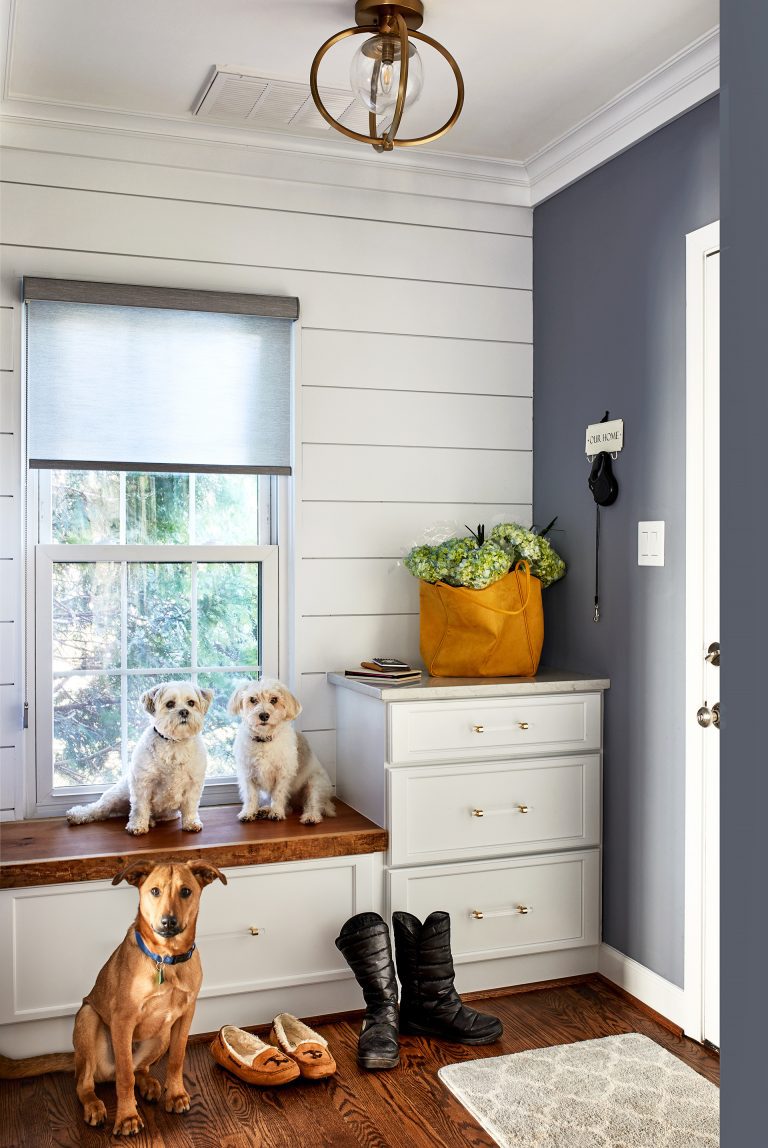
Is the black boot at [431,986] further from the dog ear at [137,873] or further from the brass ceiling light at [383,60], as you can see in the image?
the brass ceiling light at [383,60]

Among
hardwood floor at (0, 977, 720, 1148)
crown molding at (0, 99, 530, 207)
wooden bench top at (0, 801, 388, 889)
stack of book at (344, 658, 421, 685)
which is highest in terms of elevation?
crown molding at (0, 99, 530, 207)

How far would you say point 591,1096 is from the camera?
2.35m

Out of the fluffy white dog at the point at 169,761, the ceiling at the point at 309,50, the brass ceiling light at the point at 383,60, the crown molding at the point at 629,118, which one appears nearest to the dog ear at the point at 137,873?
the fluffy white dog at the point at 169,761

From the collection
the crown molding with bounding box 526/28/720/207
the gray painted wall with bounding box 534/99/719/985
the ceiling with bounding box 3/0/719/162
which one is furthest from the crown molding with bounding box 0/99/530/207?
the gray painted wall with bounding box 534/99/719/985

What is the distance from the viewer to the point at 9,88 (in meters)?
2.79

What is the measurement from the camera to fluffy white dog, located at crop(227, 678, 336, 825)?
2.93 m

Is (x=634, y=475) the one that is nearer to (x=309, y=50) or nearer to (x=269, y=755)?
(x=269, y=755)

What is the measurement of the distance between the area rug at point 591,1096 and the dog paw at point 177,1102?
636mm

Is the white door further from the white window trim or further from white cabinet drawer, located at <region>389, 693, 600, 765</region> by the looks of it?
the white window trim

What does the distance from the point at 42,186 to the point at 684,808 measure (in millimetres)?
2643

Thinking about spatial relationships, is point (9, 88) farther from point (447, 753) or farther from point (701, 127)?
point (447, 753)

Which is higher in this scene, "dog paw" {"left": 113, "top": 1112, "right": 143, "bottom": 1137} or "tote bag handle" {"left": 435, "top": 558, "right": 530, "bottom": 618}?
"tote bag handle" {"left": 435, "top": 558, "right": 530, "bottom": 618}

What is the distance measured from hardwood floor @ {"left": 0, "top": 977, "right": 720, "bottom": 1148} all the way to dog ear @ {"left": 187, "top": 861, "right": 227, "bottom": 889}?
53 centimetres

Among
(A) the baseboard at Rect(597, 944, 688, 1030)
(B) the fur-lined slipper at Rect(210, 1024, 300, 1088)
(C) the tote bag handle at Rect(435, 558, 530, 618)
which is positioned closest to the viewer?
(B) the fur-lined slipper at Rect(210, 1024, 300, 1088)
